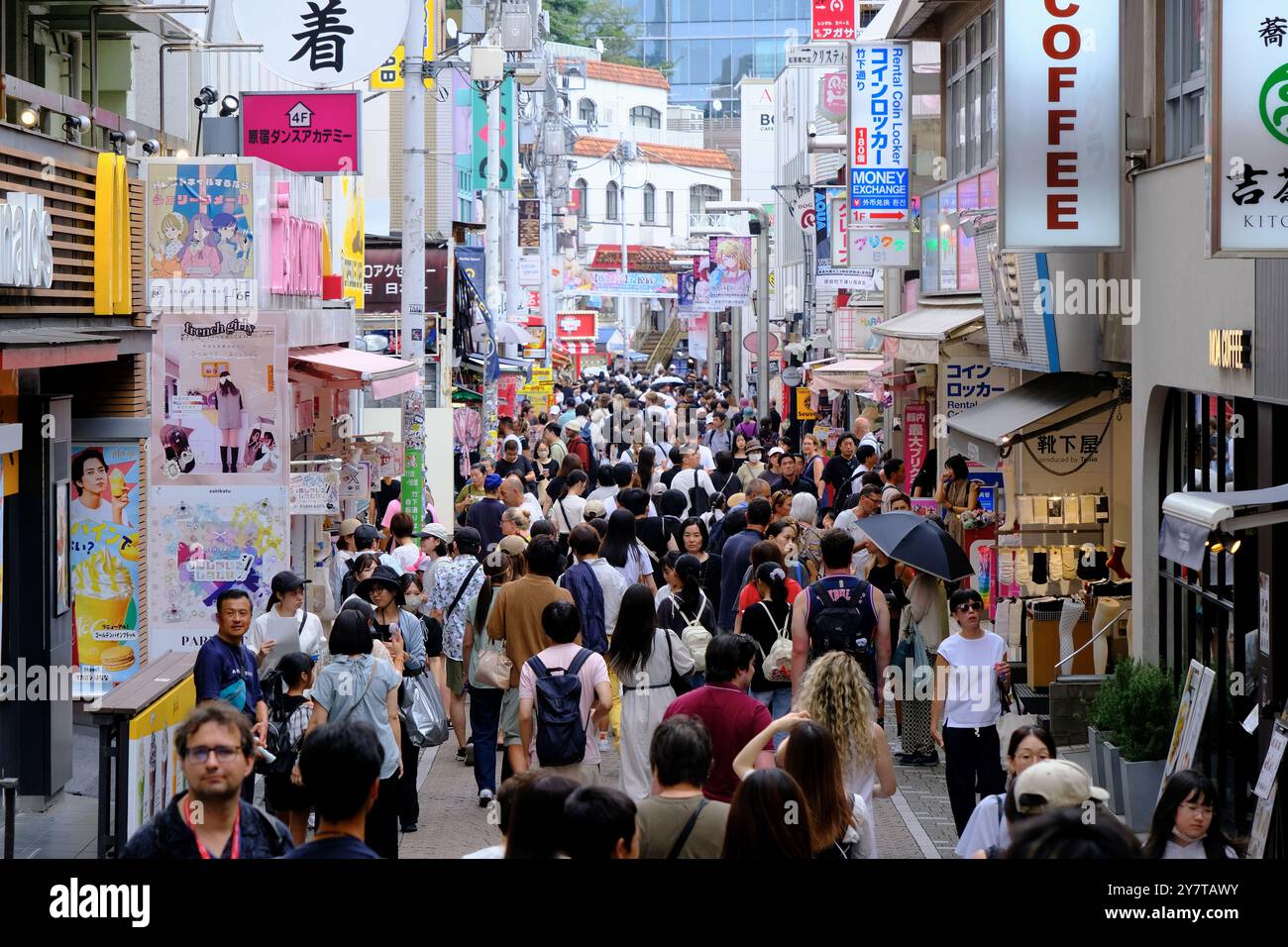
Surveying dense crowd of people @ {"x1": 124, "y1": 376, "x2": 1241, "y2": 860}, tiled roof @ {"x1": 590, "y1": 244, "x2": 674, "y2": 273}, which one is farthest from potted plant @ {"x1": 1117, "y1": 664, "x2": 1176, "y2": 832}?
tiled roof @ {"x1": 590, "y1": 244, "x2": 674, "y2": 273}

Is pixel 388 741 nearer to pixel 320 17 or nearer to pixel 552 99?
pixel 320 17

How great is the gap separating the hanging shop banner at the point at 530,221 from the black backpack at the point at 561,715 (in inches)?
1779

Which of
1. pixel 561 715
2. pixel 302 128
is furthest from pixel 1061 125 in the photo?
pixel 302 128

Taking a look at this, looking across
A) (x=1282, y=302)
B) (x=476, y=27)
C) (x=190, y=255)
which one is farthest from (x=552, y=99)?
(x=1282, y=302)

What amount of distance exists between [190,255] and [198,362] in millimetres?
1294

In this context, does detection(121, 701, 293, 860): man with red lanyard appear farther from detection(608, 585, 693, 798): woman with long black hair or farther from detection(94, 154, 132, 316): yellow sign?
detection(94, 154, 132, 316): yellow sign

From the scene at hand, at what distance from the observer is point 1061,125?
40.8 ft

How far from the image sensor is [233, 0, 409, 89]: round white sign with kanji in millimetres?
13664

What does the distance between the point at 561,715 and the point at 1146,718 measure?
410 centimetres

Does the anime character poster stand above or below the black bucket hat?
above

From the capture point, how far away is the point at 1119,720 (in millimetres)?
11328

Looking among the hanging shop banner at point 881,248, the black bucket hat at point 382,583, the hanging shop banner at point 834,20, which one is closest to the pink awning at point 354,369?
the black bucket hat at point 382,583

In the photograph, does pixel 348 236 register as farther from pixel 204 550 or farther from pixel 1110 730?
pixel 1110 730

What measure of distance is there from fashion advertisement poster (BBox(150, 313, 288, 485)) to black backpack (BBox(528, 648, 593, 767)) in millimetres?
3567
